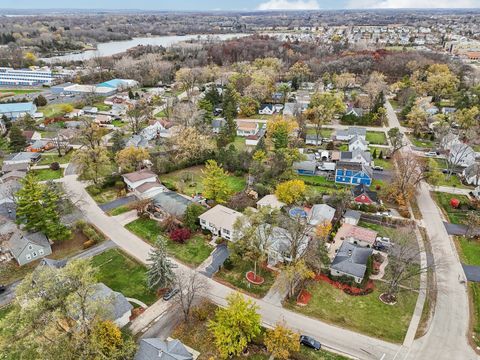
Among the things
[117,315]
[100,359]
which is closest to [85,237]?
[117,315]

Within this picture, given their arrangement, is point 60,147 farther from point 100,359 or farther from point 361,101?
point 361,101

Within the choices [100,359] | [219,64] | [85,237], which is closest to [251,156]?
[85,237]

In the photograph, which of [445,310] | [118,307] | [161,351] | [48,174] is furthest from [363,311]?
[48,174]

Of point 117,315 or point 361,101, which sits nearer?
point 117,315

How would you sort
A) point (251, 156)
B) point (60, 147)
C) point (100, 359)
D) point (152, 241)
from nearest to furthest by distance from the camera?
1. point (100, 359)
2. point (152, 241)
3. point (251, 156)
4. point (60, 147)

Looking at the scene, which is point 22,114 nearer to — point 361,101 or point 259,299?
point 259,299

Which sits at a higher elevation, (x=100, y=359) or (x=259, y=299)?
(x=100, y=359)

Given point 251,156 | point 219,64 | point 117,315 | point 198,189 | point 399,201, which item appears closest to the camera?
point 117,315
